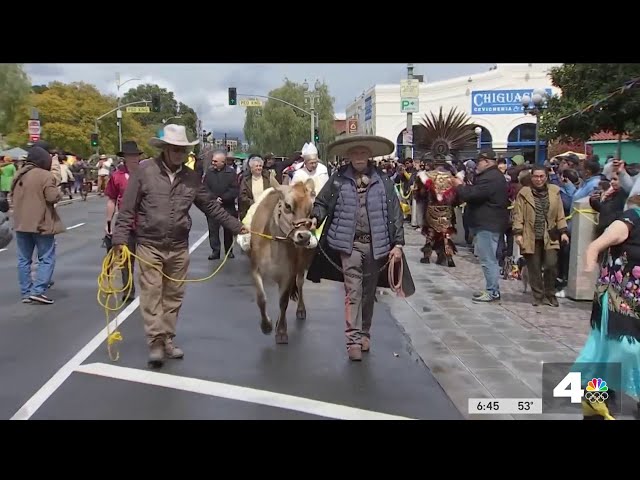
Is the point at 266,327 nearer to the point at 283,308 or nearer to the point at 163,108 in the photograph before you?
the point at 283,308

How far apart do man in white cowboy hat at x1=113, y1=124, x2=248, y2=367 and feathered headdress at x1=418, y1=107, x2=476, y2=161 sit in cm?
929

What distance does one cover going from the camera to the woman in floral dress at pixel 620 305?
428cm

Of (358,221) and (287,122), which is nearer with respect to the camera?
(358,221)

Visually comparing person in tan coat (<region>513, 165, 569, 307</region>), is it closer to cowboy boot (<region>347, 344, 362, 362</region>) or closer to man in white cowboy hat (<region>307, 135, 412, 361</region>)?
man in white cowboy hat (<region>307, 135, 412, 361</region>)

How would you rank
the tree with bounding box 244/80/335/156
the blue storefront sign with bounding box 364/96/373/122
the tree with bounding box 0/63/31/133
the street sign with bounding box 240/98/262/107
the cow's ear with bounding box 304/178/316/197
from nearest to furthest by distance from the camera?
the cow's ear with bounding box 304/178/316/197 < the street sign with bounding box 240/98/262/107 < the blue storefront sign with bounding box 364/96/373/122 < the tree with bounding box 0/63/31/133 < the tree with bounding box 244/80/335/156

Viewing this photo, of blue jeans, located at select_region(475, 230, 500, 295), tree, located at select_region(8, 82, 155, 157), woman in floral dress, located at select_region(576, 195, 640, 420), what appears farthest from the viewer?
tree, located at select_region(8, 82, 155, 157)

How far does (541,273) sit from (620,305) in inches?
165

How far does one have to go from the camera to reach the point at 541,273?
27.7 ft

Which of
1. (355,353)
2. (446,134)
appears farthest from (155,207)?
(446,134)

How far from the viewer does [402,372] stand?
18.9 feet

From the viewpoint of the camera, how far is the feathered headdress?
47.1ft

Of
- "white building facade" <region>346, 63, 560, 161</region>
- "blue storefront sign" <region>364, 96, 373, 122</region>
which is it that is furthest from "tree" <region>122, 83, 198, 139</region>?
"white building facade" <region>346, 63, 560, 161</region>
